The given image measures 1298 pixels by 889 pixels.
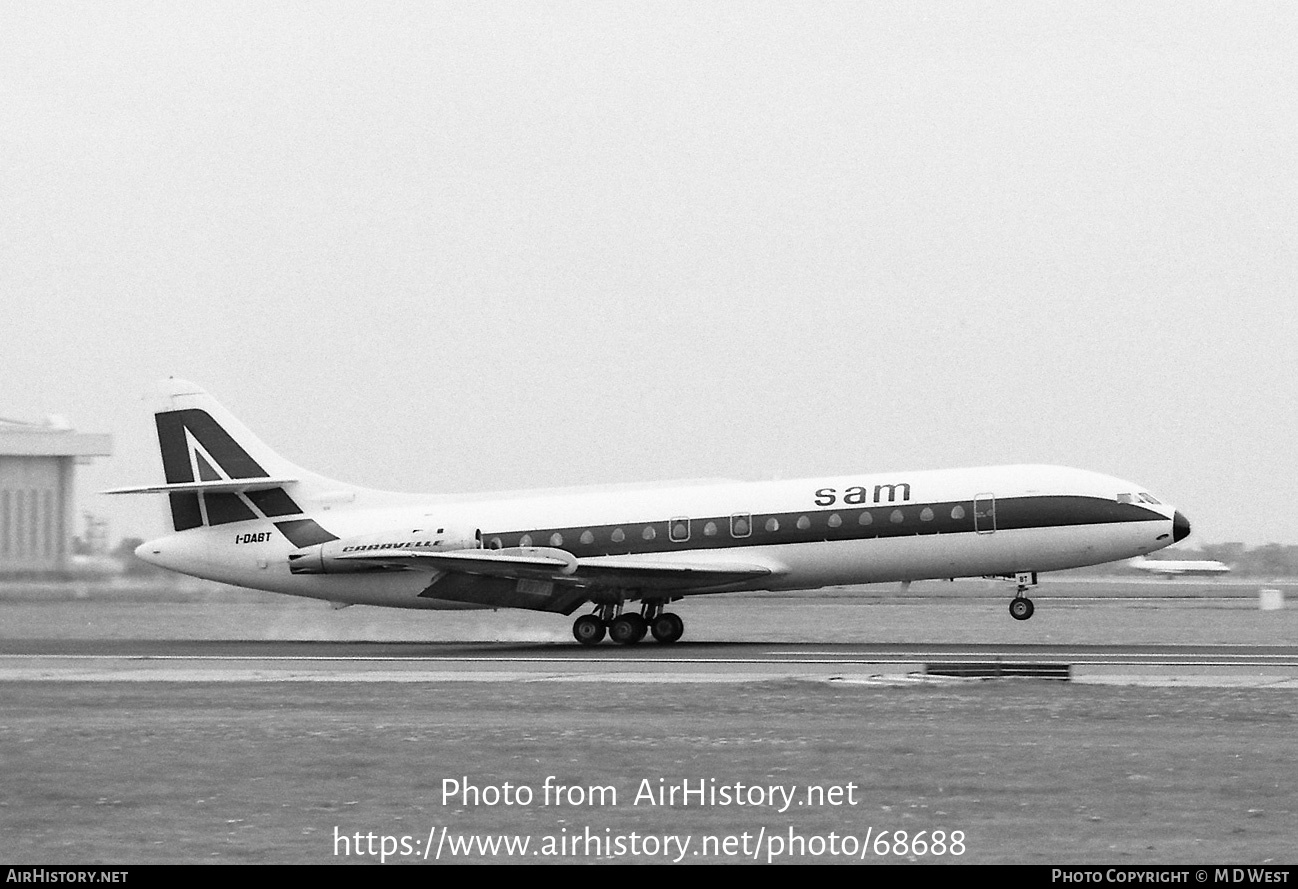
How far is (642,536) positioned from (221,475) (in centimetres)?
1144

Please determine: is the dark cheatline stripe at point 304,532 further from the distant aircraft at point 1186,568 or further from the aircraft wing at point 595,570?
the distant aircraft at point 1186,568

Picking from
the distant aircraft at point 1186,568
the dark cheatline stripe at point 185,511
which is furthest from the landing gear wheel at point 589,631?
the distant aircraft at point 1186,568

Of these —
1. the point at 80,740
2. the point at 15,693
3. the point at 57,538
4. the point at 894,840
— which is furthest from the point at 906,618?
the point at 894,840

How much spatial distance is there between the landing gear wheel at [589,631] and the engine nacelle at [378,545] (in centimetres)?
340

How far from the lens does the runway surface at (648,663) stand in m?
27.7

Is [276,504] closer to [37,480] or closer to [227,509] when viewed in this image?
[227,509]

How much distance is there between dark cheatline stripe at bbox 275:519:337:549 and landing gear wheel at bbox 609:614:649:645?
7.67m

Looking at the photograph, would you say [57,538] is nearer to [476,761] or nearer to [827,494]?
[827,494]

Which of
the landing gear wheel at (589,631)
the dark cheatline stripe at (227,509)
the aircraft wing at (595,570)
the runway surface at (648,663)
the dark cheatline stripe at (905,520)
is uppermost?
the dark cheatline stripe at (227,509)

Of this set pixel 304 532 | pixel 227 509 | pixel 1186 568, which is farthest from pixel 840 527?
pixel 1186 568

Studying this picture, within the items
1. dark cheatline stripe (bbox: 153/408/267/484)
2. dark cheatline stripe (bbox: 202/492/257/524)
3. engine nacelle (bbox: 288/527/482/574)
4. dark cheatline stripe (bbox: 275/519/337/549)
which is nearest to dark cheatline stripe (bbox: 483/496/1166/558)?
engine nacelle (bbox: 288/527/482/574)

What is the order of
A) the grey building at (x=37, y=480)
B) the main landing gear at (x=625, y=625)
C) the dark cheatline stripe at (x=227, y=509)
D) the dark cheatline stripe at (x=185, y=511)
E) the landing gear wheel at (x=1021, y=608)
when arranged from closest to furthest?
1. the grey building at (x=37, y=480)
2. the landing gear wheel at (x=1021, y=608)
3. the main landing gear at (x=625, y=625)
4. the dark cheatline stripe at (x=227, y=509)
5. the dark cheatline stripe at (x=185, y=511)

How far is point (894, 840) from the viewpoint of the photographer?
13.5 m

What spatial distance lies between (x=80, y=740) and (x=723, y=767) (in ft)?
26.1
